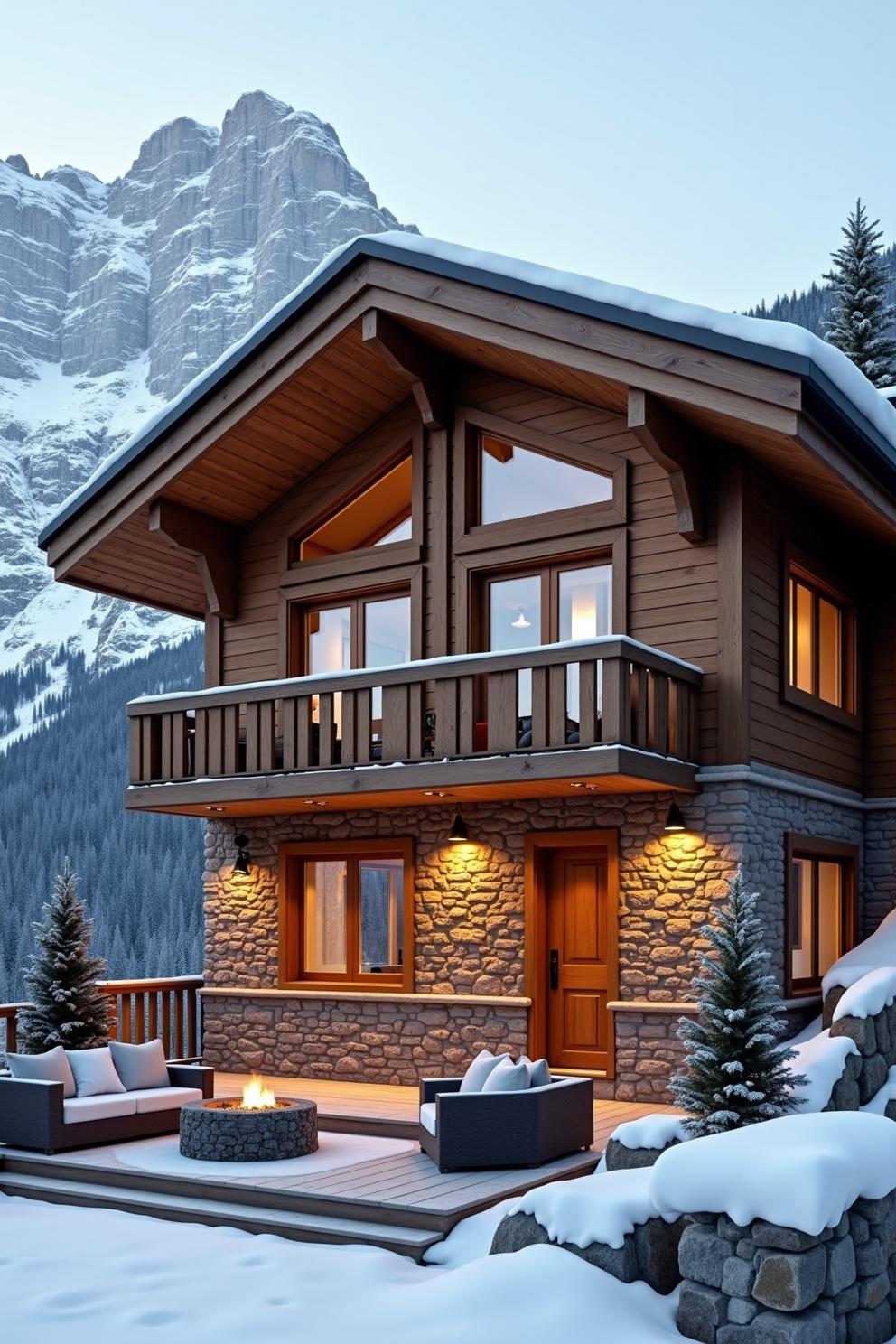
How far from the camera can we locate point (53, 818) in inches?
2207

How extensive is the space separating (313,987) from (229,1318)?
682 cm

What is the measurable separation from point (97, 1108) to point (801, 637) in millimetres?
7206

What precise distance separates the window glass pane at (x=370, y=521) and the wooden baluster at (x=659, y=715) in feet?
11.8

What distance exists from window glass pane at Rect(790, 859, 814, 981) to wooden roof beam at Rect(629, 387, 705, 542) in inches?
123

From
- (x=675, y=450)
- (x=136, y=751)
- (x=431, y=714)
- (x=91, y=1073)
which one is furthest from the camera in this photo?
(x=136, y=751)

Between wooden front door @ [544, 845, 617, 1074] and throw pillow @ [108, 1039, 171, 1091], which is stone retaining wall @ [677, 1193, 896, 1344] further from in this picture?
throw pillow @ [108, 1039, 171, 1091]

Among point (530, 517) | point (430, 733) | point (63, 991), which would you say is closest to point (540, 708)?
point (430, 733)

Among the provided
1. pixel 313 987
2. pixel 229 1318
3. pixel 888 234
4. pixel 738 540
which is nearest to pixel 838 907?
Result: pixel 738 540

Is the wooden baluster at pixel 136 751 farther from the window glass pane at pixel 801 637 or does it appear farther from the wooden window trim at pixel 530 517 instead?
the window glass pane at pixel 801 637

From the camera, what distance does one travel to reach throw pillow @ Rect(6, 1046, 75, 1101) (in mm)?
9703

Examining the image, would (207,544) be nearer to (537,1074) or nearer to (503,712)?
(503,712)

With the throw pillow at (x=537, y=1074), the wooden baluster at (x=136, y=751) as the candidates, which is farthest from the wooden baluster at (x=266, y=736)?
the throw pillow at (x=537, y=1074)

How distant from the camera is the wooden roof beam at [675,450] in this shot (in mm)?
10781

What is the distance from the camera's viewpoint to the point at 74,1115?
31.3ft
